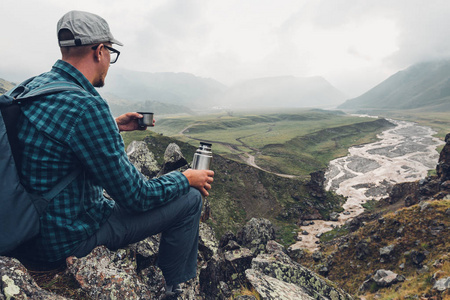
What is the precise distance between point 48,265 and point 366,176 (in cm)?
9540

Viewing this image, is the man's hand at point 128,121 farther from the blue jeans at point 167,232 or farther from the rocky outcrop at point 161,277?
the rocky outcrop at point 161,277

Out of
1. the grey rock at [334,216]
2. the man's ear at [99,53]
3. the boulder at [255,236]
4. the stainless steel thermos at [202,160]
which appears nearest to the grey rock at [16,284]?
the stainless steel thermos at [202,160]

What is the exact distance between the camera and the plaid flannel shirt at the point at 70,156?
9.51 ft

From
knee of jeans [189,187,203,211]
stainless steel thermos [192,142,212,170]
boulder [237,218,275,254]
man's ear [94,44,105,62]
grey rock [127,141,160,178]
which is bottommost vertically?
boulder [237,218,275,254]

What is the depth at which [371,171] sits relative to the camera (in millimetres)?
88812

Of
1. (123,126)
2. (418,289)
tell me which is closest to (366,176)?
(418,289)

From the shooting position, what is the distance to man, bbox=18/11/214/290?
2.92m

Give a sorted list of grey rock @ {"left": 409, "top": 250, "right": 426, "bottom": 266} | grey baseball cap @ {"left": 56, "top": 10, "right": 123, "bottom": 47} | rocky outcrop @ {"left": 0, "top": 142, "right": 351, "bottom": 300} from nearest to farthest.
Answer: grey baseball cap @ {"left": 56, "top": 10, "right": 123, "bottom": 47}, rocky outcrop @ {"left": 0, "top": 142, "right": 351, "bottom": 300}, grey rock @ {"left": 409, "top": 250, "right": 426, "bottom": 266}

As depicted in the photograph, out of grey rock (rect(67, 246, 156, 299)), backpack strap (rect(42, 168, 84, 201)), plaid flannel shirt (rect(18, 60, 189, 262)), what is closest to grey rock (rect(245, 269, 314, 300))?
grey rock (rect(67, 246, 156, 299))

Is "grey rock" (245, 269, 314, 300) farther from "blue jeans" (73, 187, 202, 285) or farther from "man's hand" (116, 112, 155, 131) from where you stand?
"man's hand" (116, 112, 155, 131)

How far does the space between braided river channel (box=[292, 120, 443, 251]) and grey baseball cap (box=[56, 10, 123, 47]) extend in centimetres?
3956

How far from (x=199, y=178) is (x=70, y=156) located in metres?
1.96

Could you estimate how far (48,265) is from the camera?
404 cm

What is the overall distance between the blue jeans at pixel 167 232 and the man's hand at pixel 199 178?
220mm
